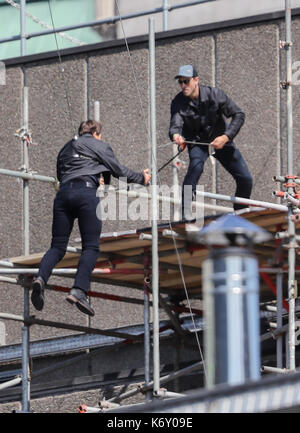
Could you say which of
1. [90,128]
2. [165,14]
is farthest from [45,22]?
[90,128]

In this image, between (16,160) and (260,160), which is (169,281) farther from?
(16,160)

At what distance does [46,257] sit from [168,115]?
12.5ft

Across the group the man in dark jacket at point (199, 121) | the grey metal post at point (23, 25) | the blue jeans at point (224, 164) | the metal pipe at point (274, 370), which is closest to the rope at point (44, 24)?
the grey metal post at point (23, 25)

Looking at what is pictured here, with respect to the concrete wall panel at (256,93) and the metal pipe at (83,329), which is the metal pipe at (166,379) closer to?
the metal pipe at (83,329)

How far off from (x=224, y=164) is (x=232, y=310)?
7.46m

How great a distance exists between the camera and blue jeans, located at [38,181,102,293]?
10797 mm

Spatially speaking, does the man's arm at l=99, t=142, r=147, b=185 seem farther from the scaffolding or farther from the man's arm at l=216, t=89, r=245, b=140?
the man's arm at l=216, t=89, r=245, b=140

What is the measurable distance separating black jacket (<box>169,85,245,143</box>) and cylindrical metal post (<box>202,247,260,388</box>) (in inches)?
275

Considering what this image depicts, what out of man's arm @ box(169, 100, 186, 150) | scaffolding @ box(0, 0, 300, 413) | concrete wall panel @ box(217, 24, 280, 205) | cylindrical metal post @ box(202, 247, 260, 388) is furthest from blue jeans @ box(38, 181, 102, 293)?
cylindrical metal post @ box(202, 247, 260, 388)

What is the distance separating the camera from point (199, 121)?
1184 cm

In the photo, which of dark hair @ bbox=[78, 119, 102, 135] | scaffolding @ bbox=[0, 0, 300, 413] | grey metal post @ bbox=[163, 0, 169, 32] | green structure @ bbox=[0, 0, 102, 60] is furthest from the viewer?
green structure @ bbox=[0, 0, 102, 60]

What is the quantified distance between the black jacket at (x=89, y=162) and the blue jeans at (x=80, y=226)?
0.39ft

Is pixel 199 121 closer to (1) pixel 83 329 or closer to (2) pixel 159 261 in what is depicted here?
(2) pixel 159 261

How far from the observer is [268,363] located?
13352 millimetres
